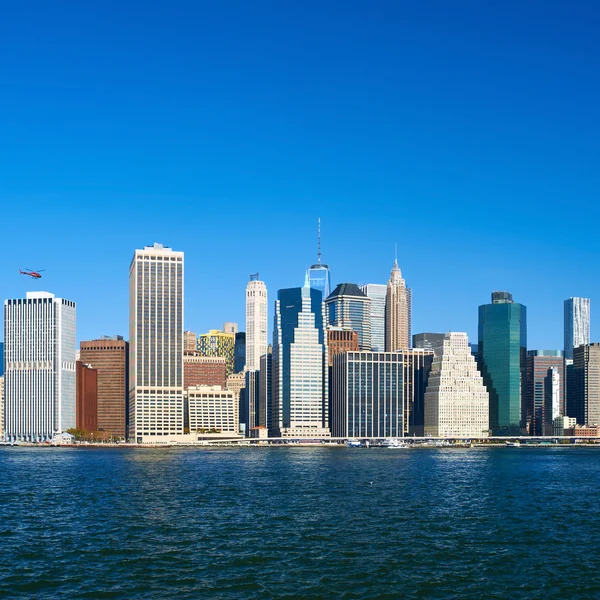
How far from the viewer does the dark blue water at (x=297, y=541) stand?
6366cm

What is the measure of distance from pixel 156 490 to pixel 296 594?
244 ft

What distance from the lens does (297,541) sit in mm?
81875

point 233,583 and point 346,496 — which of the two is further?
point 346,496

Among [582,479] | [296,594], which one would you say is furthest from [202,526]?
[582,479]

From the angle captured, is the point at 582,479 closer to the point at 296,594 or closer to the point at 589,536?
the point at 589,536

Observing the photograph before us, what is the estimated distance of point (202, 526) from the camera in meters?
90.8

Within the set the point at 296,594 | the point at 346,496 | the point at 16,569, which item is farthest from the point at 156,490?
the point at 296,594

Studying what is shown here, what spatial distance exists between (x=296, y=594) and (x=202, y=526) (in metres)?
31.4

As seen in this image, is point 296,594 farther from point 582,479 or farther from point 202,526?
point 582,479

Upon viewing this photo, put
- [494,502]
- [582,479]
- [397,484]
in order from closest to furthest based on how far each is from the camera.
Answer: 1. [494,502]
2. [397,484]
3. [582,479]

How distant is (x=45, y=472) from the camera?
188m

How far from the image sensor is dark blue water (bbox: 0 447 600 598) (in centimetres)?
6366

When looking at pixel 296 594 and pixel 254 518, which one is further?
pixel 254 518

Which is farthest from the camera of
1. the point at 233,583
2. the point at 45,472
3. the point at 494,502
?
the point at 45,472
